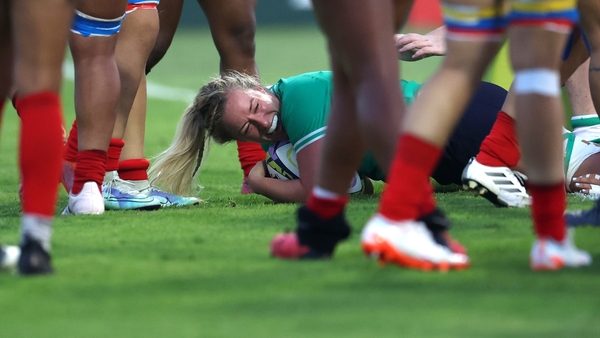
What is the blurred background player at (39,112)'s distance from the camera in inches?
79.6

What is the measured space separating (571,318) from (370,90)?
0.71 meters

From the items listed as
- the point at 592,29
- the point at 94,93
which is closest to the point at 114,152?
the point at 94,93

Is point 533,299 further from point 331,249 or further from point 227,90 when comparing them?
point 227,90

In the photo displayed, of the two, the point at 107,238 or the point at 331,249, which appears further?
the point at 107,238

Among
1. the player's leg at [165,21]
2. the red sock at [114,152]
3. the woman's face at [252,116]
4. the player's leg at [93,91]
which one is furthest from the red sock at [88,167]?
the player's leg at [165,21]

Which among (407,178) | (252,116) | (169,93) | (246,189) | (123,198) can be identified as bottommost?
(169,93)

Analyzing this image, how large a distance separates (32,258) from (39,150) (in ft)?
0.78

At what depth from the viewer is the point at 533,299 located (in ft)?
5.88

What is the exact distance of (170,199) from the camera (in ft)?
12.3

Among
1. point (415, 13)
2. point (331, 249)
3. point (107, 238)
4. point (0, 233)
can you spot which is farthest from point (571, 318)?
point (415, 13)

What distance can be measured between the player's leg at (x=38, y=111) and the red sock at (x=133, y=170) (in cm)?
159

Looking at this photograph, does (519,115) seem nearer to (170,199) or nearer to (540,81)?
(540,81)

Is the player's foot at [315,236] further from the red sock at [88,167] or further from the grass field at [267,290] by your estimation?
the red sock at [88,167]

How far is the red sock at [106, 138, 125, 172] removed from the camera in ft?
11.6
